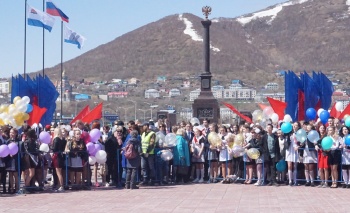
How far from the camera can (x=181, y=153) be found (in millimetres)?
20734

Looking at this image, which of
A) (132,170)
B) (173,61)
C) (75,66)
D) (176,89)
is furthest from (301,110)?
(75,66)

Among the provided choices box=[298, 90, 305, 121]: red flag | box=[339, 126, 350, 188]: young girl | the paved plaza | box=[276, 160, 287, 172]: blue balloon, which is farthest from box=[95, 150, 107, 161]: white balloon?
box=[298, 90, 305, 121]: red flag

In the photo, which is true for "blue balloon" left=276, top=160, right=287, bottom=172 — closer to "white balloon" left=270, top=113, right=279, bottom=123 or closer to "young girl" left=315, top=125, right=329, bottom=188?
"young girl" left=315, top=125, right=329, bottom=188

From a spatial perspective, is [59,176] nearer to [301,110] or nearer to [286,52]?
[301,110]

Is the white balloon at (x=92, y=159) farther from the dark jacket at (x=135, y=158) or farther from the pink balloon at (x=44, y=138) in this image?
the pink balloon at (x=44, y=138)

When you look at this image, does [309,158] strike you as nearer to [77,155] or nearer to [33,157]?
[77,155]

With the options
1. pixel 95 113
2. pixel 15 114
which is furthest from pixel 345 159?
pixel 95 113

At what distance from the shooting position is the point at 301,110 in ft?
82.5

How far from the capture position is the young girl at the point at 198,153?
68.9 ft

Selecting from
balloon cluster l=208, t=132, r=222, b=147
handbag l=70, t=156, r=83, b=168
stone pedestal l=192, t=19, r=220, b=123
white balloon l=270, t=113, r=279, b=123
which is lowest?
handbag l=70, t=156, r=83, b=168

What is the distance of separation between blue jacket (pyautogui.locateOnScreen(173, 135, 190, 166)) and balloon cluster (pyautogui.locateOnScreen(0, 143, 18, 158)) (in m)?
4.66

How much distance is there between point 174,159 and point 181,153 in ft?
0.84

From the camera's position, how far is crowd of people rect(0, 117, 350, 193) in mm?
18484

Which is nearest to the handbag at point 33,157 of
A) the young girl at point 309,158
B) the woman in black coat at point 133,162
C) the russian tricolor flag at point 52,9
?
the woman in black coat at point 133,162
